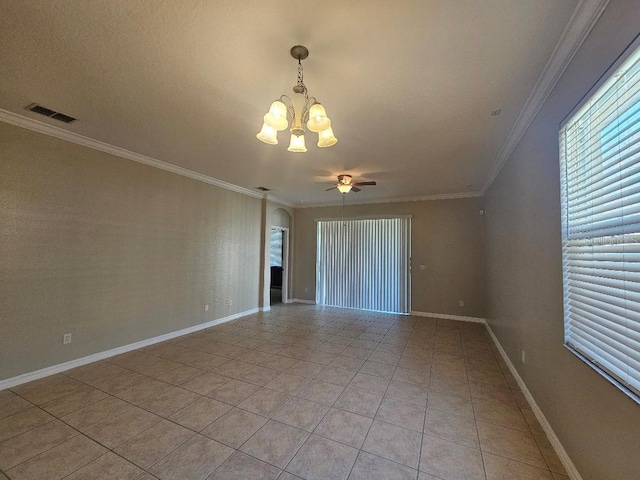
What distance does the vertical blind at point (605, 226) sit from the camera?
119 centimetres

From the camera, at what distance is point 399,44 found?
5.71ft

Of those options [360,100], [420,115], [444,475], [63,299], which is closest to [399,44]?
[360,100]

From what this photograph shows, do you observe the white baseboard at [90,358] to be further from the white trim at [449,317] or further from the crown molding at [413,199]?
the white trim at [449,317]

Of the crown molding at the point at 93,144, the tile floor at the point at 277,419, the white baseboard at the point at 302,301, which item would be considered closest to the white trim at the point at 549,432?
the tile floor at the point at 277,419

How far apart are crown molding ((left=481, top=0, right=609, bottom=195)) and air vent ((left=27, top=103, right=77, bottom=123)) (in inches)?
169

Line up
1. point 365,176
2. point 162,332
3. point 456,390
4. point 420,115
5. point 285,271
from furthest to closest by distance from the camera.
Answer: point 285,271, point 365,176, point 162,332, point 456,390, point 420,115

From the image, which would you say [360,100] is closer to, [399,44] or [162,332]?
[399,44]

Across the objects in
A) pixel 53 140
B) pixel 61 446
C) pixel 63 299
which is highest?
pixel 53 140

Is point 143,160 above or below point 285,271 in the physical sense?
above

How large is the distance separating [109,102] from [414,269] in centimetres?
598

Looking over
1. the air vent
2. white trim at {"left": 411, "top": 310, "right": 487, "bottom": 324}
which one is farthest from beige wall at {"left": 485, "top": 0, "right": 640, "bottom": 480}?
the air vent

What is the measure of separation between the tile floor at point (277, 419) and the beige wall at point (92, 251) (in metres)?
0.49

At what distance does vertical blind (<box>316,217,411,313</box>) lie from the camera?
20.9 ft

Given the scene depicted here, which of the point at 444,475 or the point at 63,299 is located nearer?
the point at 444,475
